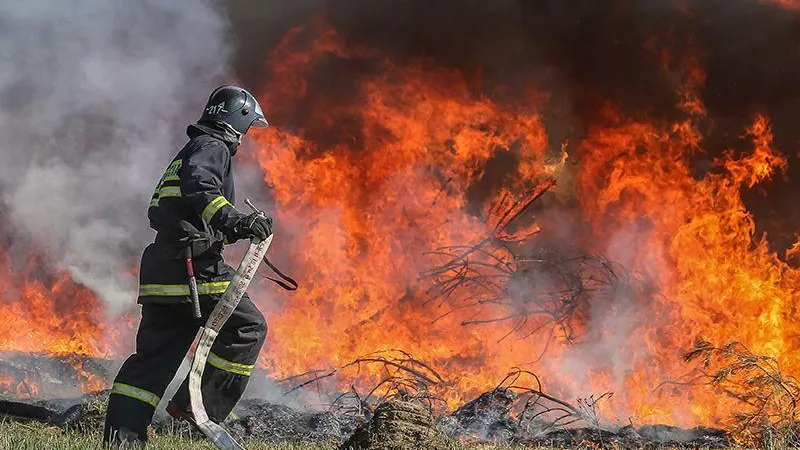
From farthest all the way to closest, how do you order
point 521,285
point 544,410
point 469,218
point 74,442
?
point 469,218 < point 521,285 < point 544,410 < point 74,442

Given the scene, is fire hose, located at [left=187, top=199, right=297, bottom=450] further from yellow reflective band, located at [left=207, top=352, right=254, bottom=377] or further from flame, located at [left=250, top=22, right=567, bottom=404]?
flame, located at [left=250, top=22, right=567, bottom=404]

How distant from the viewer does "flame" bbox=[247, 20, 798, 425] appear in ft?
26.9

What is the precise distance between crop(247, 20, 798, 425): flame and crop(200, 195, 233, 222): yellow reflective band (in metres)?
4.12

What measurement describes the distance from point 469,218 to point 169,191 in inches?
201

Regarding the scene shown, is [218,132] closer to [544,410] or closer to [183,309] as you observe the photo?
[183,309]

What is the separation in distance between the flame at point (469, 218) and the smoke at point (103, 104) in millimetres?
988

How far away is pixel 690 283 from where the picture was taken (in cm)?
830

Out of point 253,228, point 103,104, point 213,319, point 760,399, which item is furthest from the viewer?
point 103,104

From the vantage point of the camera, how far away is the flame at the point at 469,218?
26.9ft

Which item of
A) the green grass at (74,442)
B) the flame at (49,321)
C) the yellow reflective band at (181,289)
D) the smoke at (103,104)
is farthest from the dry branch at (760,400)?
the smoke at (103,104)

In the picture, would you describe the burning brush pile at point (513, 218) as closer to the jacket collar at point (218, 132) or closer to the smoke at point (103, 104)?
the smoke at point (103, 104)

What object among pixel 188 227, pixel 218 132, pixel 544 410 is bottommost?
pixel 188 227

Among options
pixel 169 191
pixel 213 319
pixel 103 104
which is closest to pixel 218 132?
pixel 169 191

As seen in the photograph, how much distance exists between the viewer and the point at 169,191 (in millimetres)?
4477
